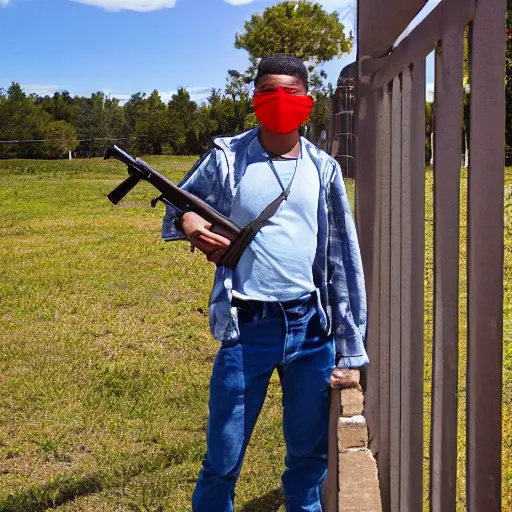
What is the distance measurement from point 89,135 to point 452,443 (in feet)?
217

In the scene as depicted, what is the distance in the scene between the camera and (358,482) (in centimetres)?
264

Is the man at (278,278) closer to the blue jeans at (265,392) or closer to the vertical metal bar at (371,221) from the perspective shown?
the blue jeans at (265,392)

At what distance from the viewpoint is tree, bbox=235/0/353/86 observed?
36.2 metres

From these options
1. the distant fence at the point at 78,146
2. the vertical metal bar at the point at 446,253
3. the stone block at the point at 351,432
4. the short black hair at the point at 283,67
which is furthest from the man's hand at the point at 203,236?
the distant fence at the point at 78,146

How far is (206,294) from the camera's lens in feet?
25.5

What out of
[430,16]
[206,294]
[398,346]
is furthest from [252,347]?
[206,294]

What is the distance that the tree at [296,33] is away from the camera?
36247mm

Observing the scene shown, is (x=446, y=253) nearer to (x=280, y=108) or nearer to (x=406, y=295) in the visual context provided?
(x=406, y=295)

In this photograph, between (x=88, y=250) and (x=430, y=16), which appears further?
(x=88, y=250)

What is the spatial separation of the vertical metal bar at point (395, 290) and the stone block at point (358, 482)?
90mm

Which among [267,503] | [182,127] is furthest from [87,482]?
[182,127]

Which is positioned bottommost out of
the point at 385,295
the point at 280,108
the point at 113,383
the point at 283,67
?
the point at 113,383

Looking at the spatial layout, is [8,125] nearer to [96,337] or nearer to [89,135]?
[89,135]

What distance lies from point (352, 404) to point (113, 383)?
241cm
